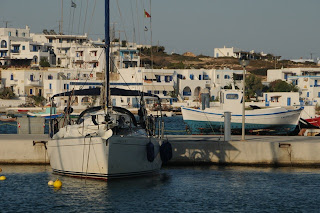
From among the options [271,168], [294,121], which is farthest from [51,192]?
[294,121]

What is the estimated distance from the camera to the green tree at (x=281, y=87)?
11164cm

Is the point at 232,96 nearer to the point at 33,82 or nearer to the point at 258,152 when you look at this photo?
the point at 258,152

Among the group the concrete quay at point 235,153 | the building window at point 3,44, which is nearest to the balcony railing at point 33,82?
the building window at point 3,44

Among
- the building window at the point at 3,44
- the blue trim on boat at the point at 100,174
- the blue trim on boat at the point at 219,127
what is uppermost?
the building window at the point at 3,44

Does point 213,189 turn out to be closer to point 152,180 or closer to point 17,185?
point 152,180

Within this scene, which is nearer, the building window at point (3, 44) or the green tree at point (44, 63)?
the green tree at point (44, 63)

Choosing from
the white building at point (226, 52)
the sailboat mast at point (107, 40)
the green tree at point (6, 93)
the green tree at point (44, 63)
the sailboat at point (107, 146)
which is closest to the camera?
the sailboat at point (107, 146)

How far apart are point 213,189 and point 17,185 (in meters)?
7.80

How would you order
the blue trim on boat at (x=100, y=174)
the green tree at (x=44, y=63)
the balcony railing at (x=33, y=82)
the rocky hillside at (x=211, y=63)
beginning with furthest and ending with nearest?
1. the rocky hillside at (x=211, y=63)
2. the green tree at (x=44, y=63)
3. the balcony railing at (x=33, y=82)
4. the blue trim on boat at (x=100, y=174)

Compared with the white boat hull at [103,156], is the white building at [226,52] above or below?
above

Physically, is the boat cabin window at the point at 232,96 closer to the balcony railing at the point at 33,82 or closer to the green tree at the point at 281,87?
the balcony railing at the point at 33,82

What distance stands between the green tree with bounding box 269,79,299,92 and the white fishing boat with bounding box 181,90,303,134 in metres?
67.1

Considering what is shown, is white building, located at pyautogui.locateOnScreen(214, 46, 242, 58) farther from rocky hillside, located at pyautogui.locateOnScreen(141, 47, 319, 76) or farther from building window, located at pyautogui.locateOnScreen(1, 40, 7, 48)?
building window, located at pyautogui.locateOnScreen(1, 40, 7, 48)

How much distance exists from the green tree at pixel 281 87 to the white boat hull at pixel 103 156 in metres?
88.5
